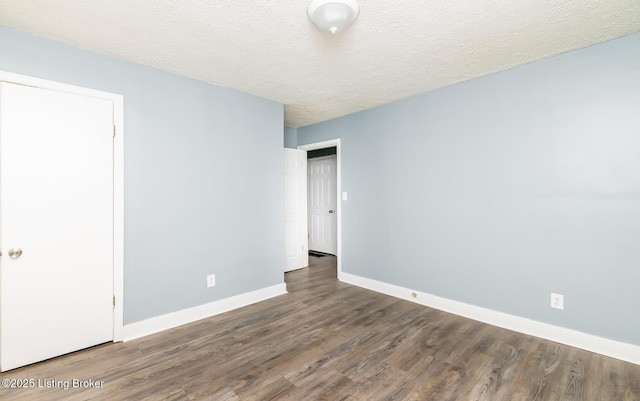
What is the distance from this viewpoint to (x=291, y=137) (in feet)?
16.6

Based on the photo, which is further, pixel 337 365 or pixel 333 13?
pixel 337 365

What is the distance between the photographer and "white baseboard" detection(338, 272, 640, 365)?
223 centimetres

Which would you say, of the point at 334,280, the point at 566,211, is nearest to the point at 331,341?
the point at 334,280

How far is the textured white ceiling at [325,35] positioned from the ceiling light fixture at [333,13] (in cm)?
6

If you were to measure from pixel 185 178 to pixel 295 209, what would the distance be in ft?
7.46

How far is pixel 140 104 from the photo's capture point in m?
2.66

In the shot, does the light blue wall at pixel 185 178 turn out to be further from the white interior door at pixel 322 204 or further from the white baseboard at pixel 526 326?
the white interior door at pixel 322 204

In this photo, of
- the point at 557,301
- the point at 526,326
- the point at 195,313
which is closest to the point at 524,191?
the point at 557,301

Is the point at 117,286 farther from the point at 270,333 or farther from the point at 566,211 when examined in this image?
the point at 566,211

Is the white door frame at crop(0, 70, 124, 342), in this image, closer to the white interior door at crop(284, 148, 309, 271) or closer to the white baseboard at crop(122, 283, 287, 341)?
the white baseboard at crop(122, 283, 287, 341)

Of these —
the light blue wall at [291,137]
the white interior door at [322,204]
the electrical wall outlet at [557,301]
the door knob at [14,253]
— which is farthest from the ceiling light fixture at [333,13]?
the white interior door at [322,204]

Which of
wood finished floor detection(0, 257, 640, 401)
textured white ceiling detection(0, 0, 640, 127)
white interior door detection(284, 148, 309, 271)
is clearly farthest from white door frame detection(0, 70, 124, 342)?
white interior door detection(284, 148, 309, 271)

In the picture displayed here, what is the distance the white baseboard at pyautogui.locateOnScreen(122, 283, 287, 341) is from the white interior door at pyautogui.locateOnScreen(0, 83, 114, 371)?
0.20 m

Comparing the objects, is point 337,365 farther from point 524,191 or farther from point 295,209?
point 295,209
